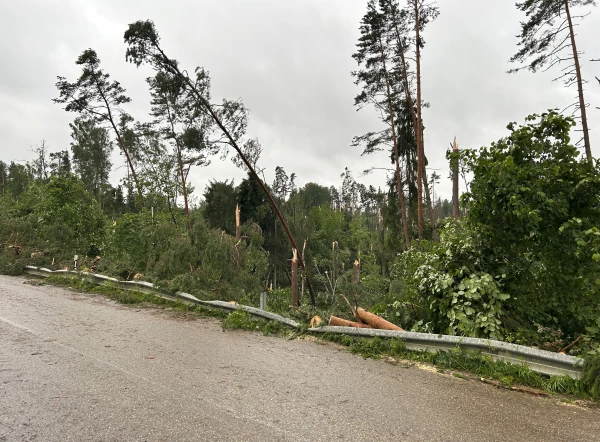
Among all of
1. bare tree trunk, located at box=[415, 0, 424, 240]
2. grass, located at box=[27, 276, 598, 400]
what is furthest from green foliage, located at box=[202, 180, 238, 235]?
grass, located at box=[27, 276, 598, 400]

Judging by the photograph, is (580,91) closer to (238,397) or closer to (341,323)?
(341,323)

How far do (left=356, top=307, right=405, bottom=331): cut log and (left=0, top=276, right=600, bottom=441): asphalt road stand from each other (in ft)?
3.11

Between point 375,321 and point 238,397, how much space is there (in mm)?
3036

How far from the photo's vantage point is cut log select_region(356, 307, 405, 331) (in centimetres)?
577

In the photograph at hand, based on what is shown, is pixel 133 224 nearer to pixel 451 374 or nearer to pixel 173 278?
pixel 173 278

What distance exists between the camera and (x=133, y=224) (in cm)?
1562

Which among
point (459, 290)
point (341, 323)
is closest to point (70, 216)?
point (341, 323)

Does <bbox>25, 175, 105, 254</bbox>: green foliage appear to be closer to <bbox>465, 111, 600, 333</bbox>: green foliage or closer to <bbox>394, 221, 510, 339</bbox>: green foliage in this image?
<bbox>394, 221, 510, 339</bbox>: green foliage

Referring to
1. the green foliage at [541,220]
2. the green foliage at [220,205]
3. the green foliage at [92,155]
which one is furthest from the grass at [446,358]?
the green foliage at [92,155]

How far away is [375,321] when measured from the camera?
598 centimetres

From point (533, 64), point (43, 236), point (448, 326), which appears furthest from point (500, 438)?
point (43, 236)

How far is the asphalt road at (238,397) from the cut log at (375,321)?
95 centimetres

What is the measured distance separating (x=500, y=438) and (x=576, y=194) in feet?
12.5

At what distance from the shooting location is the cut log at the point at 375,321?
18.9 feet
